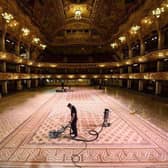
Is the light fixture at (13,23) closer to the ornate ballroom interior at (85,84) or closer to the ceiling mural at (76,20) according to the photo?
the ornate ballroom interior at (85,84)

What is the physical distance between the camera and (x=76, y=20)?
27750 millimetres

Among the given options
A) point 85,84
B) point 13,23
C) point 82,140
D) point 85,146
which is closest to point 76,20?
point 13,23

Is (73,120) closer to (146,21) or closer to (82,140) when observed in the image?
(82,140)

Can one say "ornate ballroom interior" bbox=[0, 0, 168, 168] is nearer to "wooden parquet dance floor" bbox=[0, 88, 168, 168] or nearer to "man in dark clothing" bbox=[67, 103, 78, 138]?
"wooden parquet dance floor" bbox=[0, 88, 168, 168]

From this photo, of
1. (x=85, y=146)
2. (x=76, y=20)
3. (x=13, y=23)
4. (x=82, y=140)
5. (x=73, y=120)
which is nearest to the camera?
(x=85, y=146)

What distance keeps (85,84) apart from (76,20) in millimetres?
13610

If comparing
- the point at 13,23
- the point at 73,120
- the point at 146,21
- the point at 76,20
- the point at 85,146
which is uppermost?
the point at 76,20

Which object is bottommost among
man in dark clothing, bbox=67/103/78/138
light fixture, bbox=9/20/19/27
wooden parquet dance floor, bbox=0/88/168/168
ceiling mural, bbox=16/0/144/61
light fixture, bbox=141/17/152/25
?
wooden parquet dance floor, bbox=0/88/168/168

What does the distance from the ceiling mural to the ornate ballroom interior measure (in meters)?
0.15

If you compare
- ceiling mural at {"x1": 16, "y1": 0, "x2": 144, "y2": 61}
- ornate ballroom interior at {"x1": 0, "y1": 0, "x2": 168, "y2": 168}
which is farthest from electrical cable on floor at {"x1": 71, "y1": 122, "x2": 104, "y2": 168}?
ceiling mural at {"x1": 16, "y1": 0, "x2": 144, "y2": 61}

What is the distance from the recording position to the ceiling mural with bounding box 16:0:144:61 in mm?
19812

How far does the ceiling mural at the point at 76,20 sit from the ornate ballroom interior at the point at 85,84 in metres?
0.15

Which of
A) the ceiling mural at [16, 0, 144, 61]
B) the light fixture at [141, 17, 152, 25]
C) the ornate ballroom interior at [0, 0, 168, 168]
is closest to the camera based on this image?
the ornate ballroom interior at [0, 0, 168, 168]

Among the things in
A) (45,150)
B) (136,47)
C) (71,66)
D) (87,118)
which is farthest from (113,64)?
(45,150)
